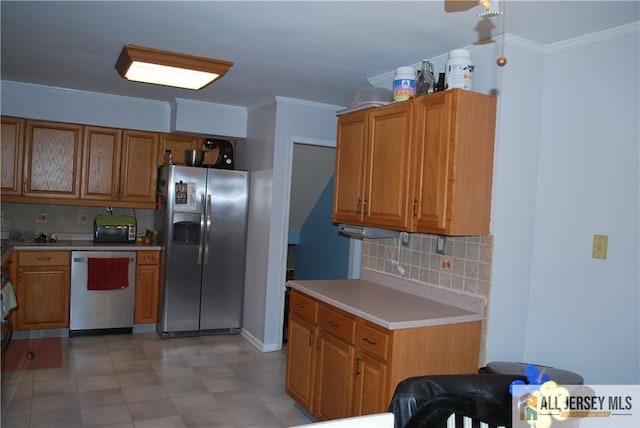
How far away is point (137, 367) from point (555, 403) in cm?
380

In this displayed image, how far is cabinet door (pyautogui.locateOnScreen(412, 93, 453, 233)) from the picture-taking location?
2725 millimetres

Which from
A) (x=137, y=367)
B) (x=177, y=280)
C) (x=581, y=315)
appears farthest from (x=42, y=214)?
(x=581, y=315)

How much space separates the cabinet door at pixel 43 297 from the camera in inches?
186

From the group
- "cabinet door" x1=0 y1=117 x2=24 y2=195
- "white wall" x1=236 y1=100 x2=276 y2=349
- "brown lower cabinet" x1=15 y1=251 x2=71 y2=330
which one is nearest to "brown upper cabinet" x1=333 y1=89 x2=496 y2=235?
"white wall" x1=236 y1=100 x2=276 y2=349

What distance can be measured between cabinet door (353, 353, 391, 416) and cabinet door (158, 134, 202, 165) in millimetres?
3507

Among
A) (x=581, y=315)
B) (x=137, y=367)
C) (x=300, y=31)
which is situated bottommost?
(x=137, y=367)

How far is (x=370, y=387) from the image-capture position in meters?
2.72

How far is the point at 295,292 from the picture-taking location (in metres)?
3.57

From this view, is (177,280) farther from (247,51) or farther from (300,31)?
(300,31)

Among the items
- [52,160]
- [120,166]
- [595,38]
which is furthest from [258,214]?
[595,38]

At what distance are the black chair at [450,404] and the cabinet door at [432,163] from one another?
4.75 feet

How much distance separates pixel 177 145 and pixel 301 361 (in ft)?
10.0

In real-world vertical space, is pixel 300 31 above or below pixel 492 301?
above

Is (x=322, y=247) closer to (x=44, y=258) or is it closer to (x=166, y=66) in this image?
(x=44, y=258)
